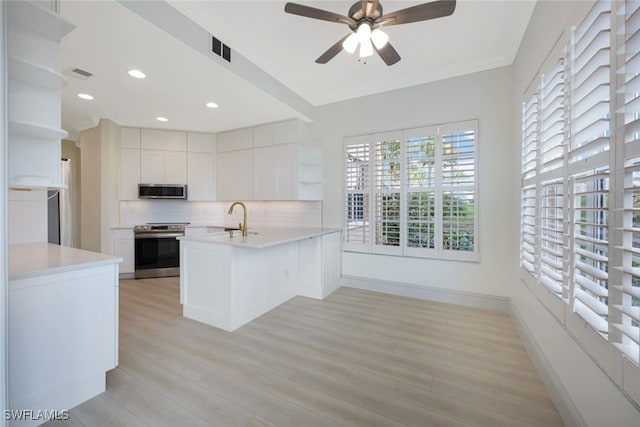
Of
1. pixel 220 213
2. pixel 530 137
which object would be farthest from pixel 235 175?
pixel 530 137

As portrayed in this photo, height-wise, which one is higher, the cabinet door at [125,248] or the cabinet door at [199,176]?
the cabinet door at [199,176]

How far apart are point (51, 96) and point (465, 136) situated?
12.7ft

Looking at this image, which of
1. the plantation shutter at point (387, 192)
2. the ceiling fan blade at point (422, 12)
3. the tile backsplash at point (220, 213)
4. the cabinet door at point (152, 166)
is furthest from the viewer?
the cabinet door at point (152, 166)

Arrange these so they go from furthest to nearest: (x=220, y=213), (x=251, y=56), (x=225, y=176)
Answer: (x=220, y=213)
(x=225, y=176)
(x=251, y=56)

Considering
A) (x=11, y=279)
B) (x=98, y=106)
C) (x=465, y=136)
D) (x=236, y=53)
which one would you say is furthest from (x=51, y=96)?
(x=465, y=136)

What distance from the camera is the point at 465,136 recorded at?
3.28 m

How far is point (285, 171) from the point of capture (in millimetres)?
4305

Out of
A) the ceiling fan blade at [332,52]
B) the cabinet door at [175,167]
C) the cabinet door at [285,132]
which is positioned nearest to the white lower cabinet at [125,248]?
the cabinet door at [175,167]

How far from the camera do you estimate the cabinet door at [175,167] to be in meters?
4.90

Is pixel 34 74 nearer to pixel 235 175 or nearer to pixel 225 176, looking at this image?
pixel 235 175

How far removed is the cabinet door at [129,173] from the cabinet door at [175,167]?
0.45 m

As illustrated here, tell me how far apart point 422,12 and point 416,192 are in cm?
213

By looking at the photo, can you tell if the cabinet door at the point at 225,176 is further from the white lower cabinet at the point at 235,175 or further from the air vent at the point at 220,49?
the air vent at the point at 220,49

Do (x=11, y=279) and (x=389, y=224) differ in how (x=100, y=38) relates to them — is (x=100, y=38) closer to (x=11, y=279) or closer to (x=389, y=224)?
(x=11, y=279)
